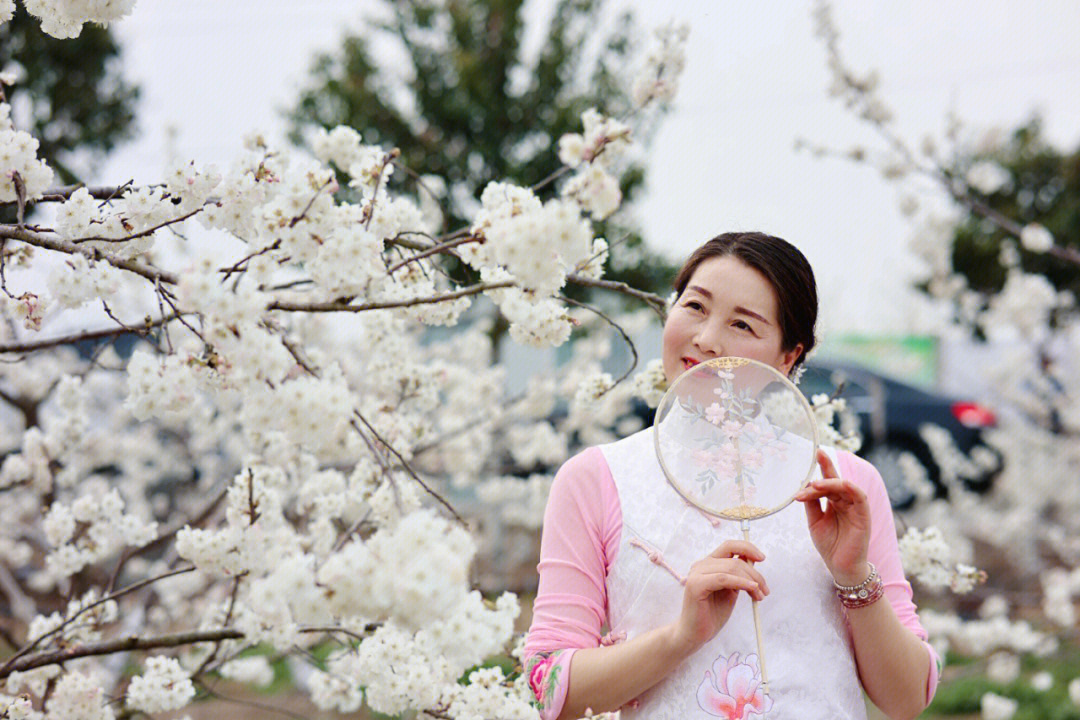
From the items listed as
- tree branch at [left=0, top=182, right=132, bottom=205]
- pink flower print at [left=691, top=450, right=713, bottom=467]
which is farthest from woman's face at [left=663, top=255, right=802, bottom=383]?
tree branch at [left=0, top=182, right=132, bottom=205]

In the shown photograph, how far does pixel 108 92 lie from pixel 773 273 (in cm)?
1073

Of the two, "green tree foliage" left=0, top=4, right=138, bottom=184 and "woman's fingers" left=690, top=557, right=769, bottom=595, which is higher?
"green tree foliage" left=0, top=4, right=138, bottom=184

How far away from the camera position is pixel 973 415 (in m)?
7.48

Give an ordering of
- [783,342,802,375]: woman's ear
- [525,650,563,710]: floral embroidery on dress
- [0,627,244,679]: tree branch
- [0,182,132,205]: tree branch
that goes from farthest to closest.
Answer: [0,627,244,679]: tree branch < [783,342,802,375]: woman's ear < [0,182,132,205]: tree branch < [525,650,563,710]: floral embroidery on dress

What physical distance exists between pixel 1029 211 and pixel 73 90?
12.9 meters

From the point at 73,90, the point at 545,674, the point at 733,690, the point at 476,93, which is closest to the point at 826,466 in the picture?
the point at 733,690

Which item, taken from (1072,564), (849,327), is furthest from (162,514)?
(849,327)

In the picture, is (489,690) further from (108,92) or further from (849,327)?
(849,327)

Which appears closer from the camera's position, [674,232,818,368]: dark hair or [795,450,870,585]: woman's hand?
[795,450,870,585]: woman's hand

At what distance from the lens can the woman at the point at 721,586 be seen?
4.02ft

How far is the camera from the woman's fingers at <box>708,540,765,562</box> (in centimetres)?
119

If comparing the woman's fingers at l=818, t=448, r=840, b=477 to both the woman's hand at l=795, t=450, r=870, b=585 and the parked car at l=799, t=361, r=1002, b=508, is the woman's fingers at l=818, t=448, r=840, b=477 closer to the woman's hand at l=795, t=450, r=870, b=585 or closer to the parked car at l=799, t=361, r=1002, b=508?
the woman's hand at l=795, t=450, r=870, b=585

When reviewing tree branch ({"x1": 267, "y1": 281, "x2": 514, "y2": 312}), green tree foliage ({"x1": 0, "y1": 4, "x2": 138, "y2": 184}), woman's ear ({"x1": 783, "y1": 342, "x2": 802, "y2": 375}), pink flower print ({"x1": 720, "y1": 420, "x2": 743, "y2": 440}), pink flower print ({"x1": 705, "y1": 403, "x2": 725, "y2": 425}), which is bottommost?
pink flower print ({"x1": 720, "y1": 420, "x2": 743, "y2": 440})

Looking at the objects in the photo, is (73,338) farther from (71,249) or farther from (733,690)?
(733,690)
